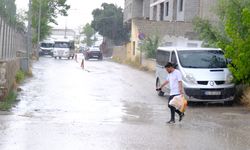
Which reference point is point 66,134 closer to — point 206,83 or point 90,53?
point 206,83

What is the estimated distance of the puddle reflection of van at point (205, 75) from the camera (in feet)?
53.4

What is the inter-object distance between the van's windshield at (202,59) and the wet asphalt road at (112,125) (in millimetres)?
1449

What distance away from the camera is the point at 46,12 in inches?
2778

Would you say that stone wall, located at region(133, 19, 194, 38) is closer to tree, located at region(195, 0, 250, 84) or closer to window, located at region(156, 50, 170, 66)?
window, located at region(156, 50, 170, 66)

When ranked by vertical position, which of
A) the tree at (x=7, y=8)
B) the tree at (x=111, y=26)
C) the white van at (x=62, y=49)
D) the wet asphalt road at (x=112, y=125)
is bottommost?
the wet asphalt road at (x=112, y=125)

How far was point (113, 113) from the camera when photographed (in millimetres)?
14266

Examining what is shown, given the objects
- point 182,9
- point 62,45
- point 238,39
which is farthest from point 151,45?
point 238,39

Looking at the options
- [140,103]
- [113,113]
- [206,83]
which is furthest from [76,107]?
[206,83]

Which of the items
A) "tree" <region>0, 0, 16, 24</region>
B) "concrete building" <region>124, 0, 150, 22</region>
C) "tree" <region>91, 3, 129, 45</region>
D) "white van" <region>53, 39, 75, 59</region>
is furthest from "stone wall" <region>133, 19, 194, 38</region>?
"tree" <region>91, 3, 129, 45</region>

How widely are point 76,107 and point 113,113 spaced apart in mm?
1489

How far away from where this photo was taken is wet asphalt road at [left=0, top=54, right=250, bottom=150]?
9.62 m

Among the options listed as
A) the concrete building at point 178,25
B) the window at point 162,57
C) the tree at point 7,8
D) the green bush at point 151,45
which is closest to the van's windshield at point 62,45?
the concrete building at point 178,25

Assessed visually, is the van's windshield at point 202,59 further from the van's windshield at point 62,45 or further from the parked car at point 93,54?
the parked car at point 93,54

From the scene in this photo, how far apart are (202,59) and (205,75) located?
1172mm
